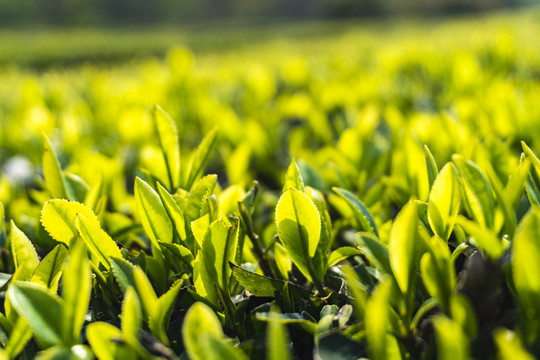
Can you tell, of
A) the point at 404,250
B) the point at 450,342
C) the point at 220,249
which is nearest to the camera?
the point at 450,342

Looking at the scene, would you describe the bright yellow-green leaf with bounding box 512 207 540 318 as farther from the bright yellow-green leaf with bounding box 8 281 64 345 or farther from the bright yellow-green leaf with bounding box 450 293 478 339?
the bright yellow-green leaf with bounding box 8 281 64 345

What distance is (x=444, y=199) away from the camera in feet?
3.65

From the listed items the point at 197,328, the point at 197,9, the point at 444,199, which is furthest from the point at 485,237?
→ the point at 197,9

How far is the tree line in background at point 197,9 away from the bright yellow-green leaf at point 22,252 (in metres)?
32.9

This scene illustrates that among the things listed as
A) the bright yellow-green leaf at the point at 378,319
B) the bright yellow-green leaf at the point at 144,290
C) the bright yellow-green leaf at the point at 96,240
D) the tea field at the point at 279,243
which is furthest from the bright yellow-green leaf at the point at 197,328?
the bright yellow-green leaf at the point at 96,240

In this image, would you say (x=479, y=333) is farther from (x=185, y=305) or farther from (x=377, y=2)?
(x=377, y=2)

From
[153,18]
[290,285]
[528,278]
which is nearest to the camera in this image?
[528,278]

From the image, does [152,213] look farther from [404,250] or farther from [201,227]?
[404,250]

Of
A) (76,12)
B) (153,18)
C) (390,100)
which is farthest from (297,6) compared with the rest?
(390,100)

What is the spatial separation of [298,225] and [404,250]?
258 mm

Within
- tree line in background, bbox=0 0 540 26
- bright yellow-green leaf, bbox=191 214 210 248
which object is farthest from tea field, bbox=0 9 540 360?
tree line in background, bbox=0 0 540 26

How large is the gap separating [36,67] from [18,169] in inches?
621

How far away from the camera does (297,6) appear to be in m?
65.1

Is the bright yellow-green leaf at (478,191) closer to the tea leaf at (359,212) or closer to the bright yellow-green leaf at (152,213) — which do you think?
the tea leaf at (359,212)
